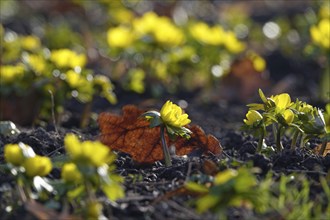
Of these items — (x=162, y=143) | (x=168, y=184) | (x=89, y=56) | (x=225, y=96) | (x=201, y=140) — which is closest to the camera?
(x=168, y=184)

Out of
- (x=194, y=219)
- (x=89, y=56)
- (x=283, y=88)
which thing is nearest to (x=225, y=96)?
(x=283, y=88)

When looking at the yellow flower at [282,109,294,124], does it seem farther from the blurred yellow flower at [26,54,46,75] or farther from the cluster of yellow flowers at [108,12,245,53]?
the cluster of yellow flowers at [108,12,245,53]

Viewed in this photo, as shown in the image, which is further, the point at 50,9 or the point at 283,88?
the point at 50,9

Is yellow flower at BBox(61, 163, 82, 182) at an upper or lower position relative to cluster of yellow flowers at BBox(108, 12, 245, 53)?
upper

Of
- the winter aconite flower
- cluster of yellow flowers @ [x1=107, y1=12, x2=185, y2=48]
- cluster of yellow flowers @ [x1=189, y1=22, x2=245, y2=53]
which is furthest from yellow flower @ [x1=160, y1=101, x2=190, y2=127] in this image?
cluster of yellow flowers @ [x1=189, y1=22, x2=245, y2=53]

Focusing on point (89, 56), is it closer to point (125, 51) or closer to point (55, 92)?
point (125, 51)

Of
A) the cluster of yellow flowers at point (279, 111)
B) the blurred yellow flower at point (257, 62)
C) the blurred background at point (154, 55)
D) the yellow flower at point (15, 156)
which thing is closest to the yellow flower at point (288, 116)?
the cluster of yellow flowers at point (279, 111)
